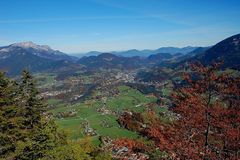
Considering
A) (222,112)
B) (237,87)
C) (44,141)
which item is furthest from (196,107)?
(44,141)

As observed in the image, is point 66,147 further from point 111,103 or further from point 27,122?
point 111,103

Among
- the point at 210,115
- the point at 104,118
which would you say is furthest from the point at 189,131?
the point at 104,118

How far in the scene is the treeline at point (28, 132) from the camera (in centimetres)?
3125

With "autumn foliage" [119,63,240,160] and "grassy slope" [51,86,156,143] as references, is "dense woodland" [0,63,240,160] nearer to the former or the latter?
"autumn foliage" [119,63,240,160]

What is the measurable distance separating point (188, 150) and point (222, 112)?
19.5 feet

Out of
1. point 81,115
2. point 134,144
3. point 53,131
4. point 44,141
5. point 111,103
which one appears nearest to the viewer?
point 134,144

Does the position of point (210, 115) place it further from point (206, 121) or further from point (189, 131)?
point (189, 131)

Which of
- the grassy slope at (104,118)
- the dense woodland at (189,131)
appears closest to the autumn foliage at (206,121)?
the dense woodland at (189,131)

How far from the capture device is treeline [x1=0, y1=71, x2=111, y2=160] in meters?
31.2

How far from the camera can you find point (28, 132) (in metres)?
37.9

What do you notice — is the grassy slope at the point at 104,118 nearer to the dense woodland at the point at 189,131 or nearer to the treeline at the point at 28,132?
the treeline at the point at 28,132

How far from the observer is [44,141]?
3247 cm

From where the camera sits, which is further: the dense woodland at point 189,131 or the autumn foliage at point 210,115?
the autumn foliage at point 210,115

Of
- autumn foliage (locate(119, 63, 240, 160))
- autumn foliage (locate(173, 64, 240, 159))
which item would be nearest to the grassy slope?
autumn foliage (locate(119, 63, 240, 160))
